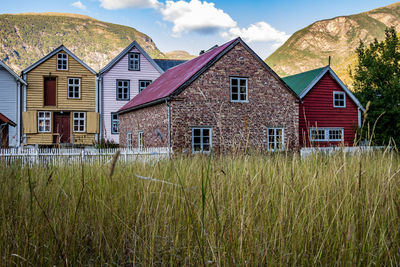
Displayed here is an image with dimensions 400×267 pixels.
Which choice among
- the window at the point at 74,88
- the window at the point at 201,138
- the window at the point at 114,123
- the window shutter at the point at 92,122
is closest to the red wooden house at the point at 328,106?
the window at the point at 201,138

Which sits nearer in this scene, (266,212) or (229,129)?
(266,212)

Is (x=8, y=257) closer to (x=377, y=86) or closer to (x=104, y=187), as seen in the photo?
(x=104, y=187)

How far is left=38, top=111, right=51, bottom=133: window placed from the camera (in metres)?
24.7

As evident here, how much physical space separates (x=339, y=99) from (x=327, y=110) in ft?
4.35

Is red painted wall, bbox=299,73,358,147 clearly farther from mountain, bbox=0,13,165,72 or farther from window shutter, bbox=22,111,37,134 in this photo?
mountain, bbox=0,13,165,72

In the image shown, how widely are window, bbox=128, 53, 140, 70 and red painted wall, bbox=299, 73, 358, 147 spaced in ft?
42.8

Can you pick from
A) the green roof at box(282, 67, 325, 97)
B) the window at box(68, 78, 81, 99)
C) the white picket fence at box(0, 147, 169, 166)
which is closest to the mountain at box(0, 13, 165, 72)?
the window at box(68, 78, 81, 99)

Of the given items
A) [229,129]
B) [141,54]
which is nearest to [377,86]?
[229,129]

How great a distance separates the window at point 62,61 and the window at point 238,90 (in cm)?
1400

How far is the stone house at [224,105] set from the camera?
16.3 m

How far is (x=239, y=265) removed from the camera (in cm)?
199

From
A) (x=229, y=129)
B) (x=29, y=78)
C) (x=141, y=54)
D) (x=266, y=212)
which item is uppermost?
(x=141, y=54)

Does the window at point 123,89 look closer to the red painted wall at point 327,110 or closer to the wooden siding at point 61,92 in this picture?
the wooden siding at point 61,92

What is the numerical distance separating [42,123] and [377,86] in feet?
75.1
